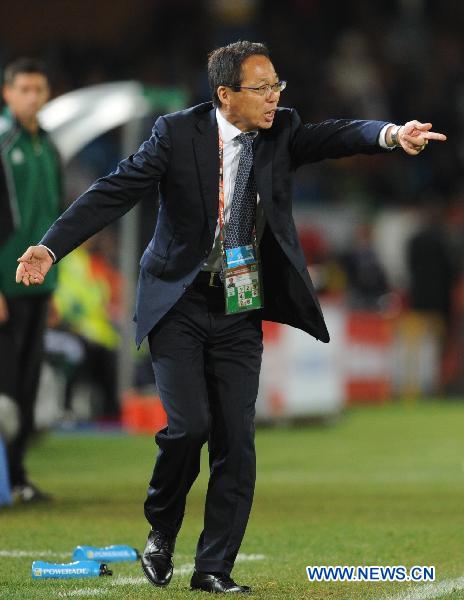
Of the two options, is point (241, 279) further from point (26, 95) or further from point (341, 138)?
point (26, 95)

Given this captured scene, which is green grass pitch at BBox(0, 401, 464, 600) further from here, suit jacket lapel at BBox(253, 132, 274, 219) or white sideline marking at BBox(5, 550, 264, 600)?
suit jacket lapel at BBox(253, 132, 274, 219)

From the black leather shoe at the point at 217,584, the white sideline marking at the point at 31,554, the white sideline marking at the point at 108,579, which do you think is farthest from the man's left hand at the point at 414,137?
the white sideline marking at the point at 31,554

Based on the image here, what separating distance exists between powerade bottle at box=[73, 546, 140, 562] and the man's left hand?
219 centimetres

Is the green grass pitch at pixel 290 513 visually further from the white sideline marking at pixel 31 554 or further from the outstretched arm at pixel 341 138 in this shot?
the outstretched arm at pixel 341 138

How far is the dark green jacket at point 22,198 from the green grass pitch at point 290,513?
131 centimetres

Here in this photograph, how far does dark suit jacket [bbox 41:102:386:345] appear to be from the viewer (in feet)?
19.9

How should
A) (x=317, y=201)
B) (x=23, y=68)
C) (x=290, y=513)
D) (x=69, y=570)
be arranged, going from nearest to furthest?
(x=69, y=570) → (x=290, y=513) → (x=23, y=68) → (x=317, y=201)

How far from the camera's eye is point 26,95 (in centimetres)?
898

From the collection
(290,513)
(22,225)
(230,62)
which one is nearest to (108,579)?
(230,62)

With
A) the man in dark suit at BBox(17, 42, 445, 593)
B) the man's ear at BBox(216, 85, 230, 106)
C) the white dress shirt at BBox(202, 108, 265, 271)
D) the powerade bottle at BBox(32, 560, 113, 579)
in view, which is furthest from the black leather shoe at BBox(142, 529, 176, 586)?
the man's ear at BBox(216, 85, 230, 106)

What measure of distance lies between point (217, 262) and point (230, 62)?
2.55 feet

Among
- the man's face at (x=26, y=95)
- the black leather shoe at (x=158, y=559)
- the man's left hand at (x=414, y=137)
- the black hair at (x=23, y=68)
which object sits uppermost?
the black hair at (x=23, y=68)

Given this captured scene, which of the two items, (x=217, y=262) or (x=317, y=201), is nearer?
(x=217, y=262)

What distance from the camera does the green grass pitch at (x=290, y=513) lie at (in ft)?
20.7
